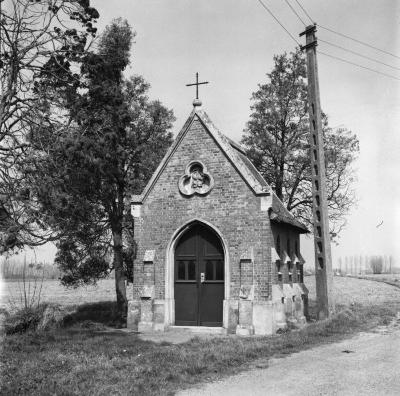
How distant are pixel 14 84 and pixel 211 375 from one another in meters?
7.29

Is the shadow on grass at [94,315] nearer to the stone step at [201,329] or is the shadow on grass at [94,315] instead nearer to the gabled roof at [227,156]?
the stone step at [201,329]

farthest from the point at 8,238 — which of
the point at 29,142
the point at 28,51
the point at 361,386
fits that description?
the point at 361,386

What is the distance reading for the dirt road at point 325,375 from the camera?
304 inches

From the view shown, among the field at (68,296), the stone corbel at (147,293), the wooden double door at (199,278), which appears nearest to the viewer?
the wooden double door at (199,278)

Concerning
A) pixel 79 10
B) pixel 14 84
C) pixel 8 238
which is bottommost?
pixel 8 238

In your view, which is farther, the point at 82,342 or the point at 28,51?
the point at 82,342

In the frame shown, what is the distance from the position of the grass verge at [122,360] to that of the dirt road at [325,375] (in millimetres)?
593

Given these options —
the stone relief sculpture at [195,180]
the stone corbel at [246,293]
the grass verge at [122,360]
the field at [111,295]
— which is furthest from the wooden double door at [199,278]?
the field at [111,295]

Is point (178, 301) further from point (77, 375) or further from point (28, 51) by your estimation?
point (28, 51)

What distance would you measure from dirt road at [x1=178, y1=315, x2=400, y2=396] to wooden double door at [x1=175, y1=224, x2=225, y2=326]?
558 cm

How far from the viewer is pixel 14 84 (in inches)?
401

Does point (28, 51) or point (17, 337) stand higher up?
point (28, 51)

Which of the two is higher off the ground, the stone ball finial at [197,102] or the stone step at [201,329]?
the stone ball finial at [197,102]

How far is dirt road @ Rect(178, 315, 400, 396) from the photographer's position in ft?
25.3
